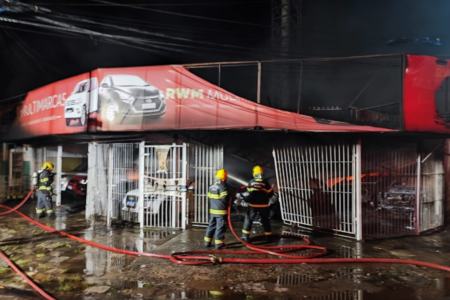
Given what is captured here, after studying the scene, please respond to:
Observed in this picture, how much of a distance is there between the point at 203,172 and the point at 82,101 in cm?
402

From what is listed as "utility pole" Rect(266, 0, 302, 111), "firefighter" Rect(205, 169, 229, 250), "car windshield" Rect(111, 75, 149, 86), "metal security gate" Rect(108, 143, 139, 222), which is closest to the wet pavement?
"firefighter" Rect(205, 169, 229, 250)

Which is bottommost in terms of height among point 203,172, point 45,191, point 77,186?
point 77,186

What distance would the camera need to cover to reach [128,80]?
846 cm

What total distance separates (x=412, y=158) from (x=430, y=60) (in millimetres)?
2554

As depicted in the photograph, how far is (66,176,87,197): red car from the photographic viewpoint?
1263 centimetres

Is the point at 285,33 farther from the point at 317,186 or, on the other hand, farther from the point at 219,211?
the point at 219,211

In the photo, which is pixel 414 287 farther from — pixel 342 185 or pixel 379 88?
pixel 379 88

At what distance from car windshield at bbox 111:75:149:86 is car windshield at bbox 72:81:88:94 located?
1.07 metres

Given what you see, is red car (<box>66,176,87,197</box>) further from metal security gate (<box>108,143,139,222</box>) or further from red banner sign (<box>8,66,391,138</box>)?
red banner sign (<box>8,66,391,138</box>)

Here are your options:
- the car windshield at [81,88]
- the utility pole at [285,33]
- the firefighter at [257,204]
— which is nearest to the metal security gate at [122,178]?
the car windshield at [81,88]

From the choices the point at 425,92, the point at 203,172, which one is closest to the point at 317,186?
the point at 203,172

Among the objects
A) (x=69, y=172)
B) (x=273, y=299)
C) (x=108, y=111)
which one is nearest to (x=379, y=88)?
(x=108, y=111)

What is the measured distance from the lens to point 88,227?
8.79 metres

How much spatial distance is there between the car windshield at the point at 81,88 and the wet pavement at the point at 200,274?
13.4 ft
